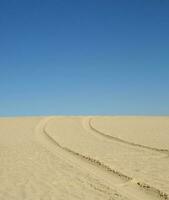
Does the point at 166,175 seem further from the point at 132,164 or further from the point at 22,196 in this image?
the point at 22,196

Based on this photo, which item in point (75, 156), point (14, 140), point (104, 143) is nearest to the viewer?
point (75, 156)

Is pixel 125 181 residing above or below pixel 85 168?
below

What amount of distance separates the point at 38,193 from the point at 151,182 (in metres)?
3.71

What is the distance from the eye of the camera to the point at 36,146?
26.0 meters

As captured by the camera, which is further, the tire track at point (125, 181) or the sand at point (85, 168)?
the sand at point (85, 168)

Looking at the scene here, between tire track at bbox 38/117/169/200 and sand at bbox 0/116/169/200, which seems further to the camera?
sand at bbox 0/116/169/200

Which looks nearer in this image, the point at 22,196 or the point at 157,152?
the point at 22,196

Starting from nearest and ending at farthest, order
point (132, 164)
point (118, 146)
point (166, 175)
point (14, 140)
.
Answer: point (166, 175)
point (132, 164)
point (118, 146)
point (14, 140)

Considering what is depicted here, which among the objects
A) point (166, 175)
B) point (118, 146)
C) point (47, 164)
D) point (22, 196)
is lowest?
point (22, 196)

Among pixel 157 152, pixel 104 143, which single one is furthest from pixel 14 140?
pixel 157 152

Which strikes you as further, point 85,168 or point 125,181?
point 85,168

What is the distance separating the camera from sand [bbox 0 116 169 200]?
43.2 ft

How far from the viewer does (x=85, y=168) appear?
17.5m

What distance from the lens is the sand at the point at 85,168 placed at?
13.2 m
